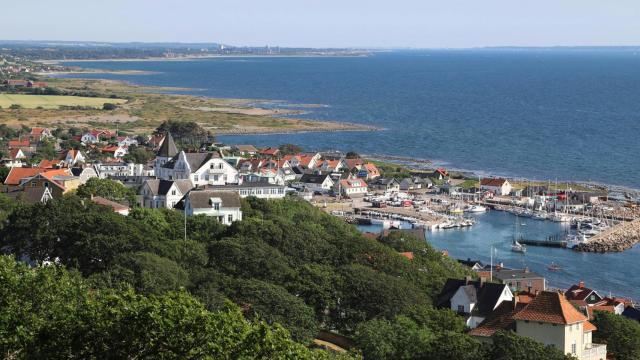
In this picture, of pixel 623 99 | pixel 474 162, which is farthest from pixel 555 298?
pixel 623 99

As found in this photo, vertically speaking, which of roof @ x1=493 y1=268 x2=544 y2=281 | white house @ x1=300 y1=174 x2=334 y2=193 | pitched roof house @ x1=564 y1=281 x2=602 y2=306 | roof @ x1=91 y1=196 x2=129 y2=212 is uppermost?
roof @ x1=91 y1=196 x2=129 y2=212

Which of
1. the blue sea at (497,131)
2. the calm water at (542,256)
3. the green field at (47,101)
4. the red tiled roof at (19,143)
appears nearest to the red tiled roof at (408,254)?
the calm water at (542,256)

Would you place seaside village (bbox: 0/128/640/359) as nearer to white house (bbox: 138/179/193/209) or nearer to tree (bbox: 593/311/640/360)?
white house (bbox: 138/179/193/209)

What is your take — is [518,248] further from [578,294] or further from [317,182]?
[317,182]

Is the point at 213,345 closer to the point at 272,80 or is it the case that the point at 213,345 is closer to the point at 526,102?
the point at 526,102

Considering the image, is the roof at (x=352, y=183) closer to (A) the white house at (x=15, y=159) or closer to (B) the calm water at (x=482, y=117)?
(B) the calm water at (x=482, y=117)

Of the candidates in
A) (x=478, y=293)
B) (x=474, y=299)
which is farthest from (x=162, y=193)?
(x=474, y=299)

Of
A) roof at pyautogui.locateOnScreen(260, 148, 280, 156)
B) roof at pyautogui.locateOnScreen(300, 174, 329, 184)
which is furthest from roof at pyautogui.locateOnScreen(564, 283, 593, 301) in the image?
roof at pyautogui.locateOnScreen(260, 148, 280, 156)
